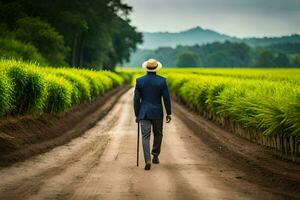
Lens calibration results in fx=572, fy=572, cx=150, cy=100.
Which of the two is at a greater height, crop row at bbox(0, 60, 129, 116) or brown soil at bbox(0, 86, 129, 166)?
crop row at bbox(0, 60, 129, 116)

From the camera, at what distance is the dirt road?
29.5 ft

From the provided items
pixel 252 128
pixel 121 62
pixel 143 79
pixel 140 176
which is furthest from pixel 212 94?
pixel 121 62

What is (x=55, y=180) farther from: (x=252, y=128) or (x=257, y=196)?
(x=252, y=128)

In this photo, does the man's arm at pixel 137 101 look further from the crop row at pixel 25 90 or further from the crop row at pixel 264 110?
the crop row at pixel 25 90

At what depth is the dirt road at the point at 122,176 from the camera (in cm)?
900

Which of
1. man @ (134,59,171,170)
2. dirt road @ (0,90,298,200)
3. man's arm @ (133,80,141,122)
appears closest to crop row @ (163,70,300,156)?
dirt road @ (0,90,298,200)

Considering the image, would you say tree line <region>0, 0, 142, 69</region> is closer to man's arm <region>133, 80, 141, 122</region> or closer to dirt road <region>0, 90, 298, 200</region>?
dirt road <region>0, 90, 298, 200</region>

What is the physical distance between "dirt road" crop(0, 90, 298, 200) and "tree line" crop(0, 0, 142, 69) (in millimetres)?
22568

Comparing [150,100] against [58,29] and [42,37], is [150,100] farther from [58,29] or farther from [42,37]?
[58,29]

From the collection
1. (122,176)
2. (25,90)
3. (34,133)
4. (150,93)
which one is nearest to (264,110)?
(150,93)

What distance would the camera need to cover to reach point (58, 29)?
66.8 m

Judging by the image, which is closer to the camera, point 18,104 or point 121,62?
A: point 18,104

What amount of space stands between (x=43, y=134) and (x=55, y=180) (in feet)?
27.3

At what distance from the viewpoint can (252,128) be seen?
Result: 17.6 meters
